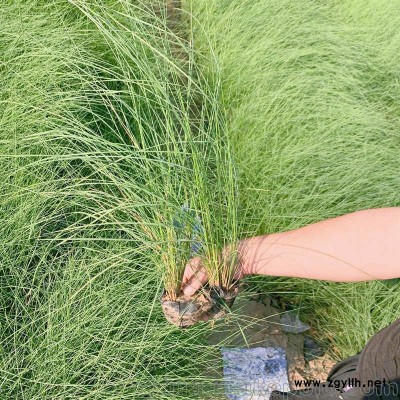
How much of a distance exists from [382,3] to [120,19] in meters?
1.26

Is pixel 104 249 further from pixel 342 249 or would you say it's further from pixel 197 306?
pixel 342 249

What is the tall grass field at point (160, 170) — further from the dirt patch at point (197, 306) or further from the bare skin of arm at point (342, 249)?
the bare skin of arm at point (342, 249)

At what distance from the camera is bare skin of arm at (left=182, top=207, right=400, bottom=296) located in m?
1.35

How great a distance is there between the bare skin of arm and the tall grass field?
0.14 meters

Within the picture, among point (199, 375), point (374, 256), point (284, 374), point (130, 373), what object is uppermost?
point (374, 256)

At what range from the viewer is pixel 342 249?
53.8 inches

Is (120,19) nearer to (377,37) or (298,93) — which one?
(298,93)

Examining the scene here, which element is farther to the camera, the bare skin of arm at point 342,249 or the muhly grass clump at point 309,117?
the muhly grass clump at point 309,117

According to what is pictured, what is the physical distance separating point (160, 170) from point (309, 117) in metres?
0.78

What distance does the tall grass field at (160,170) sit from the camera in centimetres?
151

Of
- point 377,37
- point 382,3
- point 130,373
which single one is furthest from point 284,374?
point 382,3

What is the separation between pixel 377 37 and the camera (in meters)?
2.80

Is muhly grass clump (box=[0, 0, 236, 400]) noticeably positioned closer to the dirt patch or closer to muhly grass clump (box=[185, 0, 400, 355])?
the dirt patch

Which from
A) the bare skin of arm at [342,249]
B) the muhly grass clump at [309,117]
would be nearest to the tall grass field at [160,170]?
the muhly grass clump at [309,117]
